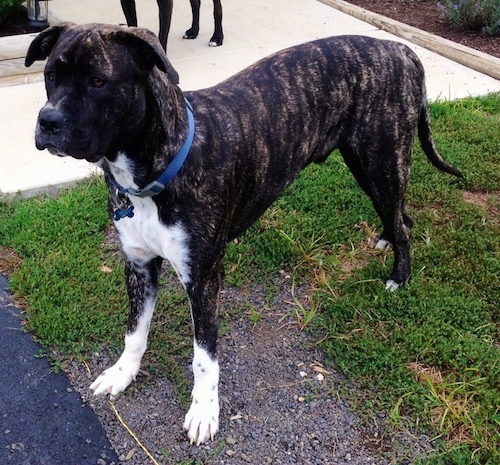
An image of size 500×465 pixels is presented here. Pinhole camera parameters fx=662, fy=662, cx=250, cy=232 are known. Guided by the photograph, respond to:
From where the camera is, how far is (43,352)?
3.41m

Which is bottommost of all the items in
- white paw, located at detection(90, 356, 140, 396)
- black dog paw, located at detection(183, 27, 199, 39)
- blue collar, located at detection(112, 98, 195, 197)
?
white paw, located at detection(90, 356, 140, 396)

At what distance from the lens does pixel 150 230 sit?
8.89ft

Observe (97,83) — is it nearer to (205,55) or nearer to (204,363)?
(204,363)

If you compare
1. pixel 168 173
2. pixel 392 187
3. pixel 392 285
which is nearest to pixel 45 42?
pixel 168 173

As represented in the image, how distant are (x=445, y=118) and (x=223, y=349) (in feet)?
10.4

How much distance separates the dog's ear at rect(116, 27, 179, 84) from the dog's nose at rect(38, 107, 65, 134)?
37 centimetres

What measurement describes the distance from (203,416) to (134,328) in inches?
21.5

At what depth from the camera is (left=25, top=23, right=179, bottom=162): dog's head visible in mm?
2273

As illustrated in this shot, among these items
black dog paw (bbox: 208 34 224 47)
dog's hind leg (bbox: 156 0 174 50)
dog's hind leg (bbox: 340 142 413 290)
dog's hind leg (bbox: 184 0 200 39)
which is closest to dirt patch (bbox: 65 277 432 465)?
dog's hind leg (bbox: 340 142 413 290)

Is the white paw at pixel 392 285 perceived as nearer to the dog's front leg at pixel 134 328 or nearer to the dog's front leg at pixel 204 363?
the dog's front leg at pixel 204 363

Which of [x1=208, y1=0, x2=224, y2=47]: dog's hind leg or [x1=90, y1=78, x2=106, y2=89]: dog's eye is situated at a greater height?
[x1=90, y1=78, x2=106, y2=89]: dog's eye

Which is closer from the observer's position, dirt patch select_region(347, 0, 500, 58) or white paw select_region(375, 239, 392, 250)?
white paw select_region(375, 239, 392, 250)

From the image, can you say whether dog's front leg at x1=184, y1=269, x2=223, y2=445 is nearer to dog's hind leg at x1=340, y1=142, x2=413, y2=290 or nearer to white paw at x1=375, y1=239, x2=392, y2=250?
dog's hind leg at x1=340, y1=142, x2=413, y2=290

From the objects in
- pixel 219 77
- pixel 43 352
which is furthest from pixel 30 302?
pixel 219 77
